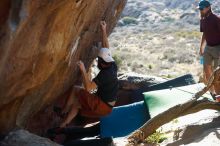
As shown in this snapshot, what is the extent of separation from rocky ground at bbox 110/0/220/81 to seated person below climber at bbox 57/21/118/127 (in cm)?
544

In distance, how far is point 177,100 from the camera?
10492mm

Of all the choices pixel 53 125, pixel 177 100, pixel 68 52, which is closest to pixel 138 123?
pixel 177 100

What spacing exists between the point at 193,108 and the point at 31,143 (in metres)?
3.01

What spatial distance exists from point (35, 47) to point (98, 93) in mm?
2766

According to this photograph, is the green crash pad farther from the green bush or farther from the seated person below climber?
the green bush

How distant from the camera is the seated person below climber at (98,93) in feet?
27.8

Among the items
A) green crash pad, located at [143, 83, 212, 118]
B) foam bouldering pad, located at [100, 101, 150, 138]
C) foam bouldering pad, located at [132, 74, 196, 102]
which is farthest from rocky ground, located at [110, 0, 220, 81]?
foam bouldering pad, located at [100, 101, 150, 138]

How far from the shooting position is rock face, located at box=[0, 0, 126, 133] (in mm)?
5660

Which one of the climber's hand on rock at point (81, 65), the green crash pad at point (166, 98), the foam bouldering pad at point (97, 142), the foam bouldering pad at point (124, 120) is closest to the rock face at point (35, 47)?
the climber's hand on rock at point (81, 65)

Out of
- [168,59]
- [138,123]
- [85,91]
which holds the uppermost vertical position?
[85,91]

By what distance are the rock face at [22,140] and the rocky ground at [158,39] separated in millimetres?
7502

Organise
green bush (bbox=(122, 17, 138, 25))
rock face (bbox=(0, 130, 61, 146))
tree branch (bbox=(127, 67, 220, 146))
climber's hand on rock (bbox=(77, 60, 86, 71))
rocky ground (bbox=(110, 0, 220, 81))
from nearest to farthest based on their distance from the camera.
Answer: rock face (bbox=(0, 130, 61, 146)), tree branch (bbox=(127, 67, 220, 146)), climber's hand on rock (bbox=(77, 60, 86, 71)), rocky ground (bbox=(110, 0, 220, 81)), green bush (bbox=(122, 17, 138, 25))

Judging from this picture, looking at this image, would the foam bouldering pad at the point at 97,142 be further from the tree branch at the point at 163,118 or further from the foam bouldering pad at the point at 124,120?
the foam bouldering pad at the point at 124,120

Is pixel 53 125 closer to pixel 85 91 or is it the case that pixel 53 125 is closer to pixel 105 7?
pixel 85 91
